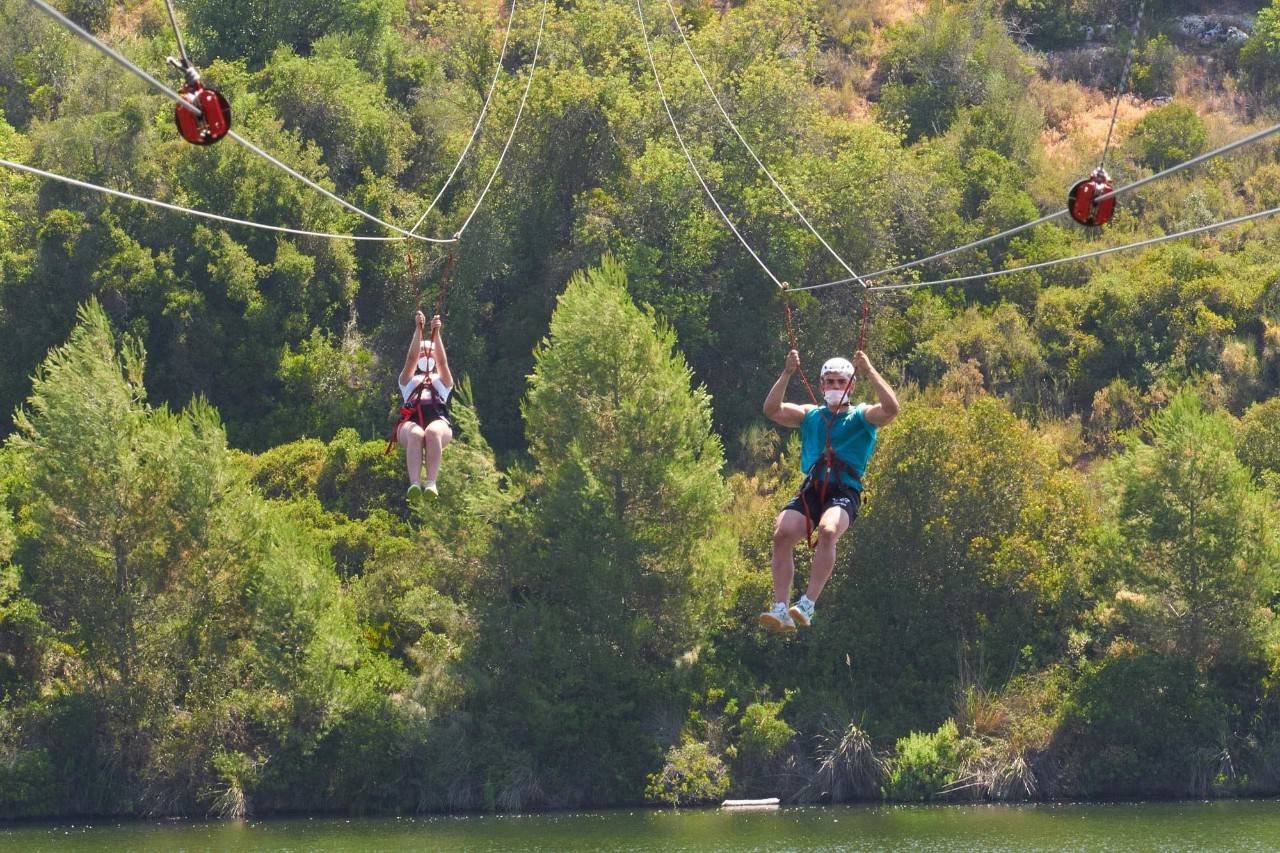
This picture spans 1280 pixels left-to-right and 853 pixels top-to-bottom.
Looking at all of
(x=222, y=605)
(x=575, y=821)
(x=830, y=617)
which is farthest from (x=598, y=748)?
(x=222, y=605)

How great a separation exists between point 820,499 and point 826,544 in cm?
45

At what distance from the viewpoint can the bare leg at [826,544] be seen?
55.2 ft

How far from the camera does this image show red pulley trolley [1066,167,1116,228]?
16172 mm

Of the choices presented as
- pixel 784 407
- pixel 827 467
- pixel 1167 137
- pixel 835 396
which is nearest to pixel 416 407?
pixel 784 407

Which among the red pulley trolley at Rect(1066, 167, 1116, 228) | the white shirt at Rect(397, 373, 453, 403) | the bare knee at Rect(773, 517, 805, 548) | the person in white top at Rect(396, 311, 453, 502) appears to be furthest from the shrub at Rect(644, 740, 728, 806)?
the red pulley trolley at Rect(1066, 167, 1116, 228)

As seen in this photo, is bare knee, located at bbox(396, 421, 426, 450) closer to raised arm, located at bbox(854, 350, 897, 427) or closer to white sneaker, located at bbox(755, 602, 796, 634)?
white sneaker, located at bbox(755, 602, 796, 634)

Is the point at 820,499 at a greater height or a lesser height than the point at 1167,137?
lesser

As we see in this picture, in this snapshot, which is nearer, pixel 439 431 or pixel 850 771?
pixel 439 431

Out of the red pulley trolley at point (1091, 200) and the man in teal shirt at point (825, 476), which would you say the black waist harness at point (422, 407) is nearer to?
the man in teal shirt at point (825, 476)

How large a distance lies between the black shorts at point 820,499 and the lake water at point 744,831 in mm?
15935

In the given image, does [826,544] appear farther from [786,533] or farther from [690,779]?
[690,779]

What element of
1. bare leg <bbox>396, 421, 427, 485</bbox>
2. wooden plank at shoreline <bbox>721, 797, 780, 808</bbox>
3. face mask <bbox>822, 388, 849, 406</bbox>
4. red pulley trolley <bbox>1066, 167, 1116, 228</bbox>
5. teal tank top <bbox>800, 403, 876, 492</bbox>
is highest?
red pulley trolley <bbox>1066, 167, 1116, 228</bbox>

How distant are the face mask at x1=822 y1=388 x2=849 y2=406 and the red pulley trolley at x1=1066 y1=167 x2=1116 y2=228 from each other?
8.14 ft

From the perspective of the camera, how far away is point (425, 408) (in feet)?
68.7
